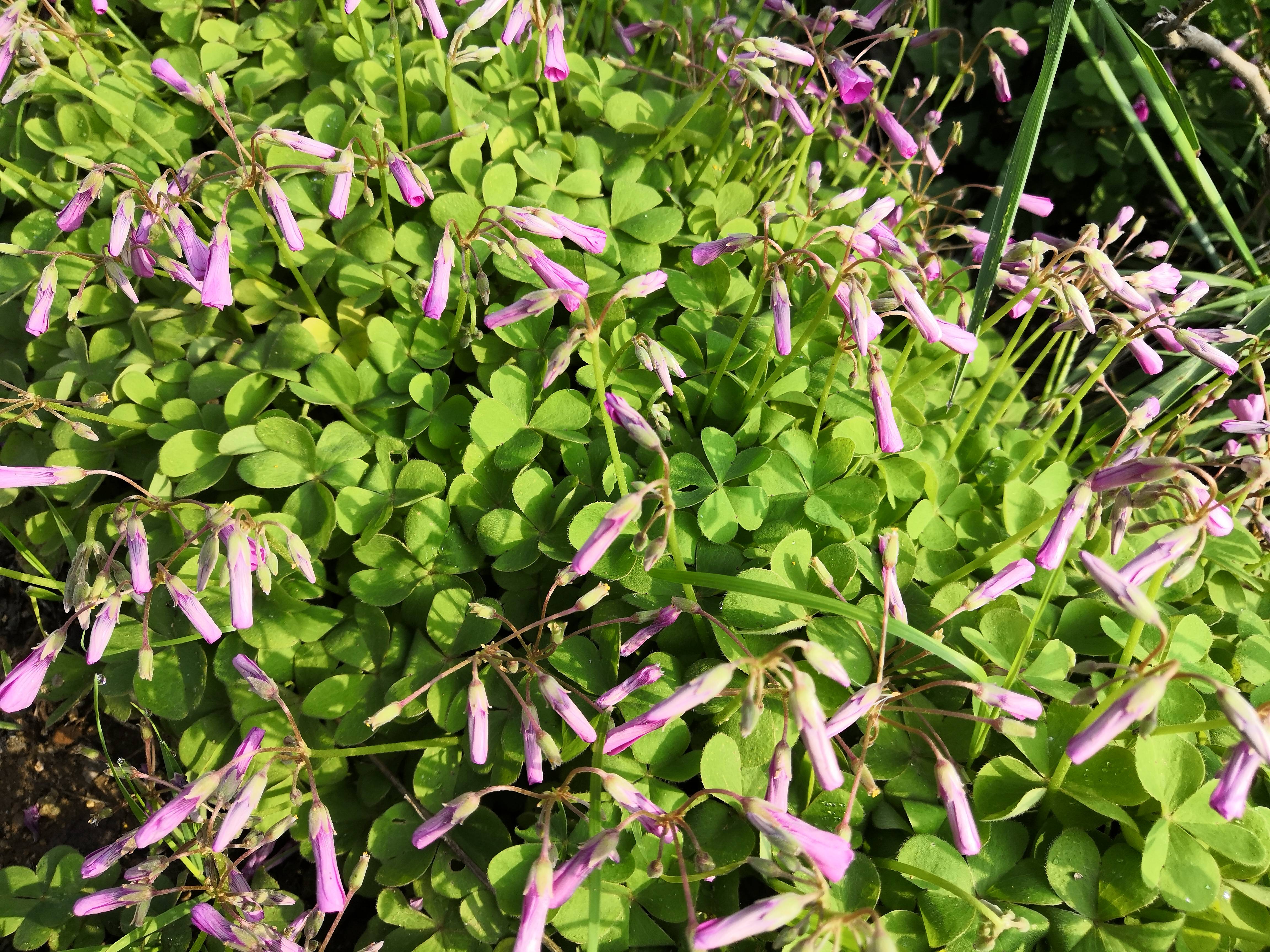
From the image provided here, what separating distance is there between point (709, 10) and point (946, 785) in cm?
297

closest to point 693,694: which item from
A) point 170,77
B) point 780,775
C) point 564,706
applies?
point 780,775

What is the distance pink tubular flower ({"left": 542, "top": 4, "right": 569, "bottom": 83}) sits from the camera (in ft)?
7.81

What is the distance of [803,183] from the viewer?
3.14 metres

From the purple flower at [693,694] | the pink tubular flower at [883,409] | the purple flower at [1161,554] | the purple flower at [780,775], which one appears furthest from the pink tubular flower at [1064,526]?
the purple flower at [693,694]

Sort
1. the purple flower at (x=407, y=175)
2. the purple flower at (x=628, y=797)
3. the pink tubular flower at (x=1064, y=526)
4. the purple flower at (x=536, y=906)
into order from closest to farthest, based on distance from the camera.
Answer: the purple flower at (x=536, y=906) → the purple flower at (x=628, y=797) → the pink tubular flower at (x=1064, y=526) → the purple flower at (x=407, y=175)

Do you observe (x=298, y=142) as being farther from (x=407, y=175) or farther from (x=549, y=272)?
(x=549, y=272)

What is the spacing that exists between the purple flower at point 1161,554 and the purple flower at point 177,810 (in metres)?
1.70

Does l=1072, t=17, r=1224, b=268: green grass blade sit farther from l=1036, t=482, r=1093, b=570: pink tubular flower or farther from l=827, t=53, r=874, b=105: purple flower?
l=1036, t=482, r=1093, b=570: pink tubular flower

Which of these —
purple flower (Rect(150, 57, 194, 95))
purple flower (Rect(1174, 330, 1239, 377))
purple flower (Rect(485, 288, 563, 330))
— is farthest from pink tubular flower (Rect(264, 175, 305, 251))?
purple flower (Rect(1174, 330, 1239, 377))

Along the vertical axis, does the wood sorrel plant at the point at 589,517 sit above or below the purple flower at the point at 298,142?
below

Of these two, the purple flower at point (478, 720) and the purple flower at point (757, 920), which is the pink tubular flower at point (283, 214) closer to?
the purple flower at point (478, 720)

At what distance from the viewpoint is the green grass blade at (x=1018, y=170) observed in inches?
84.4

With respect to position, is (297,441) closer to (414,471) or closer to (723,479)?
(414,471)

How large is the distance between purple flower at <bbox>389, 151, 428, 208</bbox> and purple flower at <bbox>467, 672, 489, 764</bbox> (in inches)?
46.4
